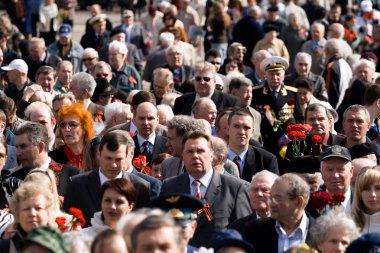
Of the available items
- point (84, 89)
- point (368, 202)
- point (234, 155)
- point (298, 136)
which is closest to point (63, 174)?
point (234, 155)

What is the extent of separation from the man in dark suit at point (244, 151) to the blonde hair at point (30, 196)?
378cm

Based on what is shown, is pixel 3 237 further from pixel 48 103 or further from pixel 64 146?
pixel 48 103

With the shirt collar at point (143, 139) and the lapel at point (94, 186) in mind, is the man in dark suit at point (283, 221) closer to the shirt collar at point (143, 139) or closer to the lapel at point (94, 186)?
the lapel at point (94, 186)

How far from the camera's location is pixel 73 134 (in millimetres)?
14570

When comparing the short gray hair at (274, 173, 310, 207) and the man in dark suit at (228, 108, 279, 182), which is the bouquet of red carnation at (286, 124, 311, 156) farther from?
the short gray hair at (274, 173, 310, 207)

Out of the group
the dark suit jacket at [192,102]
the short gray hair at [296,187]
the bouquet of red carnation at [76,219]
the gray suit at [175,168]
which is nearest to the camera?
the bouquet of red carnation at [76,219]

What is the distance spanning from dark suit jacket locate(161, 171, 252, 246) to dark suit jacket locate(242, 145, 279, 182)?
5.79 feet

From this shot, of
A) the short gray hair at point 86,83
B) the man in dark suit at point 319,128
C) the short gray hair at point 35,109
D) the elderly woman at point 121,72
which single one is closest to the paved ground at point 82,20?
the elderly woman at point 121,72

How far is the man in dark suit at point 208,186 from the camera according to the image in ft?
40.8

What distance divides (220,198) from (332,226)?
1.99 meters

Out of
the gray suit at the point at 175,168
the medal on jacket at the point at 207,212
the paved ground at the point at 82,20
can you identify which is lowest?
the medal on jacket at the point at 207,212

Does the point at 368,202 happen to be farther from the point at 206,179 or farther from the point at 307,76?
the point at 307,76

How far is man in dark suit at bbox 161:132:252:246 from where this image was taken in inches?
490

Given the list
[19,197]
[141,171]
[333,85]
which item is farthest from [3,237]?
[333,85]
